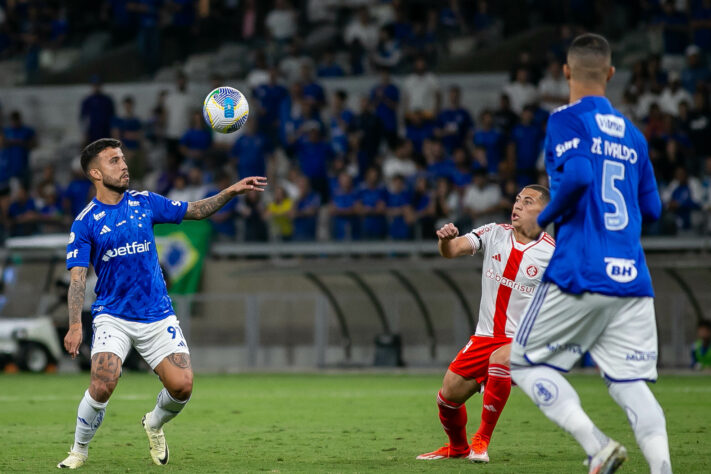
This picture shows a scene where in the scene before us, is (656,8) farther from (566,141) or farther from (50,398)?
(566,141)

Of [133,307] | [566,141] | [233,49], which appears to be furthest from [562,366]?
[233,49]

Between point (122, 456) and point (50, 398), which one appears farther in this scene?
point (50, 398)

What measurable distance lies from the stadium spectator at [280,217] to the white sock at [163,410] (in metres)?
13.9

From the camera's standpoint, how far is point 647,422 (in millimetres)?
6055

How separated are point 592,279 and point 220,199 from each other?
135 inches

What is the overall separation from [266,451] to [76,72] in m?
24.5

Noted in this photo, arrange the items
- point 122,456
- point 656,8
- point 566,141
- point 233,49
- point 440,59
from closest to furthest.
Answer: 1. point 566,141
2. point 122,456
3. point 656,8
4. point 440,59
5. point 233,49

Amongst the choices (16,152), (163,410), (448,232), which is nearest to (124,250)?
(163,410)

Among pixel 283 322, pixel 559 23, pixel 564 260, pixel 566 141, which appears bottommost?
pixel 283 322

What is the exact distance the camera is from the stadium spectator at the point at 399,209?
21359mm

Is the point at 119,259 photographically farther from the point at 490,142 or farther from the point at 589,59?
the point at 490,142

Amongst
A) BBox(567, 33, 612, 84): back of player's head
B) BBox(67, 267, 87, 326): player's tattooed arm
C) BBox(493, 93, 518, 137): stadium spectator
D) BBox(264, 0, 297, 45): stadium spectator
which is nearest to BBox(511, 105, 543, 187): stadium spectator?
BBox(493, 93, 518, 137): stadium spectator

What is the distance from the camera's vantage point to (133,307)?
8.52 metres

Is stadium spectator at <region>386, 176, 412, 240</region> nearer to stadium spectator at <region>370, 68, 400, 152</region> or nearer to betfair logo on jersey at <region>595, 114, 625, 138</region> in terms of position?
stadium spectator at <region>370, 68, 400, 152</region>
